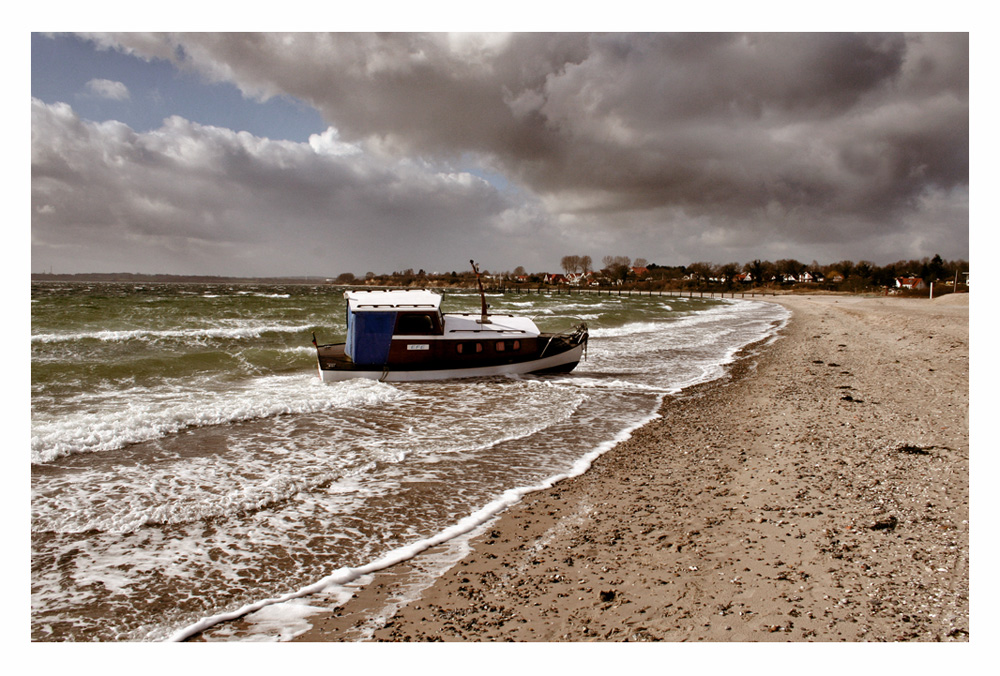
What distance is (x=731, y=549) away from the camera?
5078 millimetres

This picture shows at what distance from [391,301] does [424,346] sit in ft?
5.84

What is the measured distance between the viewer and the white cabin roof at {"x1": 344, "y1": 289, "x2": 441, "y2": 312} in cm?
1520

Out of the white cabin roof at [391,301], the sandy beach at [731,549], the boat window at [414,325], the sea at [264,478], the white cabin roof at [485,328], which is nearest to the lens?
the sandy beach at [731,549]

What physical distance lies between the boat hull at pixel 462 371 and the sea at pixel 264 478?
425 mm

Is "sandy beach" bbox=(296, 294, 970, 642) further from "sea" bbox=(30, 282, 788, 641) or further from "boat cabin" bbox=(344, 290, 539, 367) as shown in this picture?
"boat cabin" bbox=(344, 290, 539, 367)

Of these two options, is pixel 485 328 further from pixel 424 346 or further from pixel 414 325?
pixel 414 325

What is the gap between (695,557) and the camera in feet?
16.3

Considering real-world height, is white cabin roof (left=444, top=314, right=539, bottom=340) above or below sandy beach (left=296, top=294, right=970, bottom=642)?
above

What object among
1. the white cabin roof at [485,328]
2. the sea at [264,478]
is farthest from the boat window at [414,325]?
the sea at [264,478]

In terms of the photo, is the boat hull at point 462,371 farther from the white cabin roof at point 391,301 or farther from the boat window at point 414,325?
the white cabin roof at point 391,301

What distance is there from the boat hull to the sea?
16.7 inches

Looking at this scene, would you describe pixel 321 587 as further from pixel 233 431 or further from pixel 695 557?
pixel 233 431

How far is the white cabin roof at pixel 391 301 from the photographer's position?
15203 millimetres

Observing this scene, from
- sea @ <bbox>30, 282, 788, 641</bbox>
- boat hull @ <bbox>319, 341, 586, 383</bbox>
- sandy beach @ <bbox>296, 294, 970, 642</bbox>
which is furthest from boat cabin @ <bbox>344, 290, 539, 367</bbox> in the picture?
sandy beach @ <bbox>296, 294, 970, 642</bbox>
